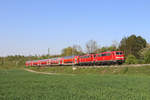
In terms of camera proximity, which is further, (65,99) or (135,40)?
(135,40)

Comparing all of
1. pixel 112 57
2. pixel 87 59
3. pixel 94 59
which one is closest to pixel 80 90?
pixel 112 57

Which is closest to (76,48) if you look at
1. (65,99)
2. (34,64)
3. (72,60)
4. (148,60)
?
(34,64)

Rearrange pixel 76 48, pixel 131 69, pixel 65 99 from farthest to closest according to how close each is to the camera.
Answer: pixel 76 48 < pixel 131 69 < pixel 65 99

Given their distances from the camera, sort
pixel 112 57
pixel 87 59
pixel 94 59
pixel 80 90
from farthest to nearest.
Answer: pixel 87 59 → pixel 94 59 → pixel 112 57 → pixel 80 90

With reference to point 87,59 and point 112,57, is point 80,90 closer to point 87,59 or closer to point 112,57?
point 112,57

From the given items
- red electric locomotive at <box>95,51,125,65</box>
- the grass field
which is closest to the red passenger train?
red electric locomotive at <box>95,51,125,65</box>

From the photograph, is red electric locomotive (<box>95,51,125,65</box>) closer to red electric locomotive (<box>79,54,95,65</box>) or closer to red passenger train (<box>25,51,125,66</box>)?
red passenger train (<box>25,51,125,66</box>)

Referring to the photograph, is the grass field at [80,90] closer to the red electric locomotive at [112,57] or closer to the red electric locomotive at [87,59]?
the red electric locomotive at [112,57]

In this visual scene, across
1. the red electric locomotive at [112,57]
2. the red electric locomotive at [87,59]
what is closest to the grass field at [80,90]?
the red electric locomotive at [112,57]

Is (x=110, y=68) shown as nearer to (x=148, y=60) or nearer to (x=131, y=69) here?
(x=131, y=69)

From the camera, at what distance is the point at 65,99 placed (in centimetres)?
1334

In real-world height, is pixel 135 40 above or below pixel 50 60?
above

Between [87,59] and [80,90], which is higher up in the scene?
[87,59]

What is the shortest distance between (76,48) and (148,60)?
215 ft
